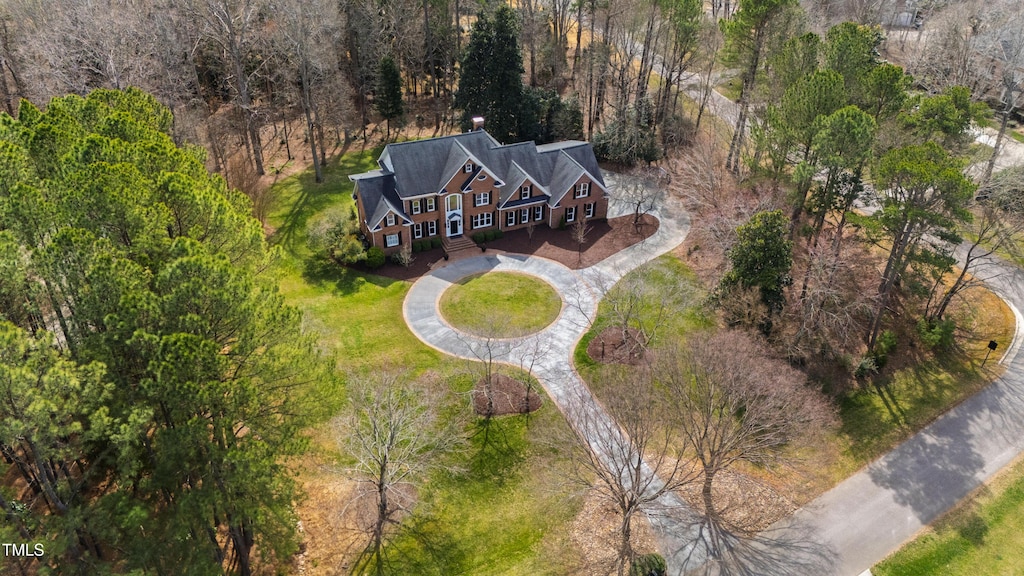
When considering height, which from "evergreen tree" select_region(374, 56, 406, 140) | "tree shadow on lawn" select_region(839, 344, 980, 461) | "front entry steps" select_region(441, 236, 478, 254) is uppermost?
"evergreen tree" select_region(374, 56, 406, 140)

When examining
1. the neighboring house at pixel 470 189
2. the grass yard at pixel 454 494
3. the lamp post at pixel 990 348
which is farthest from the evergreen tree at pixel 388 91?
the lamp post at pixel 990 348

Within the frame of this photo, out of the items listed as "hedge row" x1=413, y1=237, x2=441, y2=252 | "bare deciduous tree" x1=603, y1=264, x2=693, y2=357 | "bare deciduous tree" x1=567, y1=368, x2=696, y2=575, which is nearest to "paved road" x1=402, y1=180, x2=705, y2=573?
"bare deciduous tree" x1=567, y1=368, x2=696, y2=575

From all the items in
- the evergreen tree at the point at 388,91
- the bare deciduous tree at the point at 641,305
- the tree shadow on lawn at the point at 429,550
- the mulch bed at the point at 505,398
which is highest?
the evergreen tree at the point at 388,91

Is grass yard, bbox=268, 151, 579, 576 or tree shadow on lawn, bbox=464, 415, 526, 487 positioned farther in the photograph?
tree shadow on lawn, bbox=464, 415, 526, 487

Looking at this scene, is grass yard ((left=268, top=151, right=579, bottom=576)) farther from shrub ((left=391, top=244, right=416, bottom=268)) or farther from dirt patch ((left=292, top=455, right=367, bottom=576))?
shrub ((left=391, top=244, right=416, bottom=268))

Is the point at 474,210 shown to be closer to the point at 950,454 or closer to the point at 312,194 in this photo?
the point at 312,194

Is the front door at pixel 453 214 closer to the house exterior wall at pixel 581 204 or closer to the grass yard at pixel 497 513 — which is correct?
the house exterior wall at pixel 581 204

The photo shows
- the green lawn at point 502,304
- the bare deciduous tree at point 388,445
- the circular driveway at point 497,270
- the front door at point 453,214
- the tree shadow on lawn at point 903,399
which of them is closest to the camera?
the bare deciduous tree at point 388,445
